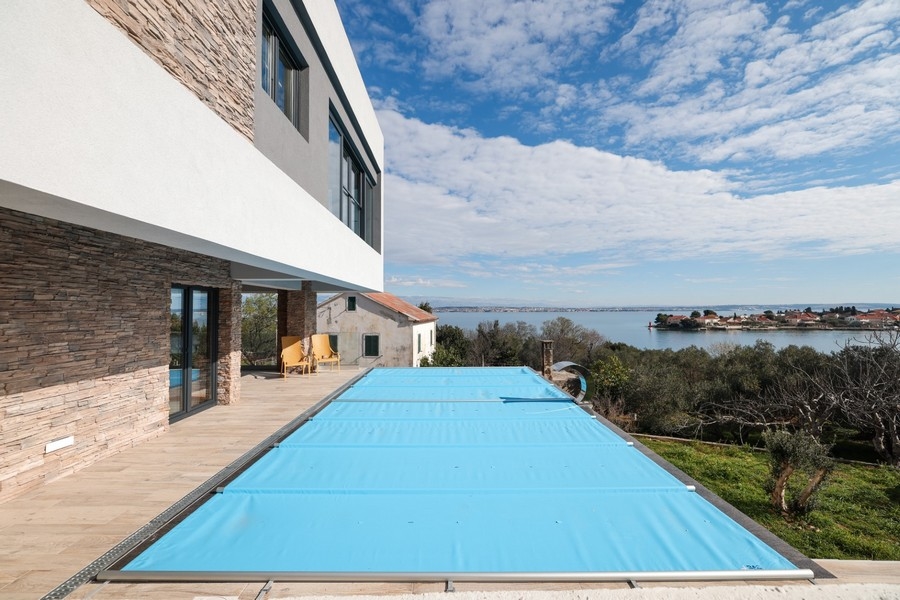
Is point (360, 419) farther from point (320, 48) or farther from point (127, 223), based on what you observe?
point (320, 48)

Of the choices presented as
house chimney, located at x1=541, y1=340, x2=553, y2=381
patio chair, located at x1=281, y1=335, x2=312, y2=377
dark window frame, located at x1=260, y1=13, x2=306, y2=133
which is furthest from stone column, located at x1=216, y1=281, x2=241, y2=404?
house chimney, located at x1=541, y1=340, x2=553, y2=381

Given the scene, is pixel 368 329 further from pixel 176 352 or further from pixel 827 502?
pixel 827 502

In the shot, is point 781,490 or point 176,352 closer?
point 176,352

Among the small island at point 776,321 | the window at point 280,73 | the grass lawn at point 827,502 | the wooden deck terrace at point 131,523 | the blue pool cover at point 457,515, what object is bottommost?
the grass lawn at point 827,502

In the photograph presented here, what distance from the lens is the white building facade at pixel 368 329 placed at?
22.0 metres

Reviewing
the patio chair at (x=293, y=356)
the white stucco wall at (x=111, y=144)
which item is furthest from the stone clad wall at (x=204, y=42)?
the patio chair at (x=293, y=356)

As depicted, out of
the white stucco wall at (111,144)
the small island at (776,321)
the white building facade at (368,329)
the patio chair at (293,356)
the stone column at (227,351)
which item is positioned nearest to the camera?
the white stucco wall at (111,144)

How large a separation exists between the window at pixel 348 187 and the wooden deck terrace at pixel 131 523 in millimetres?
5083

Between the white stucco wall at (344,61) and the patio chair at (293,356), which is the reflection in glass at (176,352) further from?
the white stucco wall at (344,61)

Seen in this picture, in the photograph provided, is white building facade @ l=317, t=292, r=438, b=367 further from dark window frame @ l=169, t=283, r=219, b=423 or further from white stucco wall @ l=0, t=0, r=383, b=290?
white stucco wall @ l=0, t=0, r=383, b=290

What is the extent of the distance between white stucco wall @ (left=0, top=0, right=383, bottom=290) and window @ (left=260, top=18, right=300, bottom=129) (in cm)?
249

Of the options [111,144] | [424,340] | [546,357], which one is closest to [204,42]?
[111,144]

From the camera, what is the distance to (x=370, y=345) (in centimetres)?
2208

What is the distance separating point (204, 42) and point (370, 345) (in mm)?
18529
